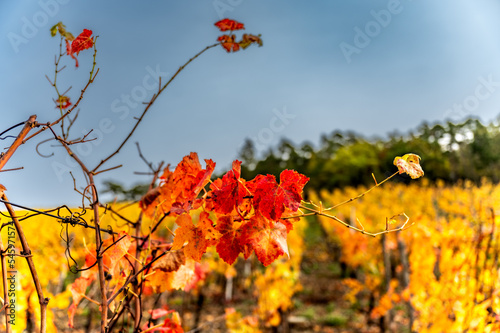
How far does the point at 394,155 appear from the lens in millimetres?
25812

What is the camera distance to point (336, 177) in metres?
26.8

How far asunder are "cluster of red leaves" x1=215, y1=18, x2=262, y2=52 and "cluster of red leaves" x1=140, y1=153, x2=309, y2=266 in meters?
0.56

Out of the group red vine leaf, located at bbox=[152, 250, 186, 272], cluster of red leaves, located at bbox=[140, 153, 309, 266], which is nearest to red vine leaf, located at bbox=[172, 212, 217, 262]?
cluster of red leaves, located at bbox=[140, 153, 309, 266]

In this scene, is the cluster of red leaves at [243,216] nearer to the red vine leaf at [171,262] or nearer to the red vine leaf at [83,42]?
the red vine leaf at [171,262]

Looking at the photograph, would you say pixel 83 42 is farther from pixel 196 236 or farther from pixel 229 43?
pixel 196 236

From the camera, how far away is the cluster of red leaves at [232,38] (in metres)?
1.20

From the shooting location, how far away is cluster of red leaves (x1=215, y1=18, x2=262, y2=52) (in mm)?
1202

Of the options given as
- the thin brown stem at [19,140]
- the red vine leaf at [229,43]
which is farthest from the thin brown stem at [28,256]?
the red vine leaf at [229,43]

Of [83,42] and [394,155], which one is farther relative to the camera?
[394,155]

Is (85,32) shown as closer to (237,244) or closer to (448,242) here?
(237,244)

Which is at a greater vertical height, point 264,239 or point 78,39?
point 78,39

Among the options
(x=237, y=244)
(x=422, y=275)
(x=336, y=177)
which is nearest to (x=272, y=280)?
(x=422, y=275)

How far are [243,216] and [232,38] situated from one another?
0.71 m

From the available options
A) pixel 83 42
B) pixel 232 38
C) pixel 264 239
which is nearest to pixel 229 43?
pixel 232 38
